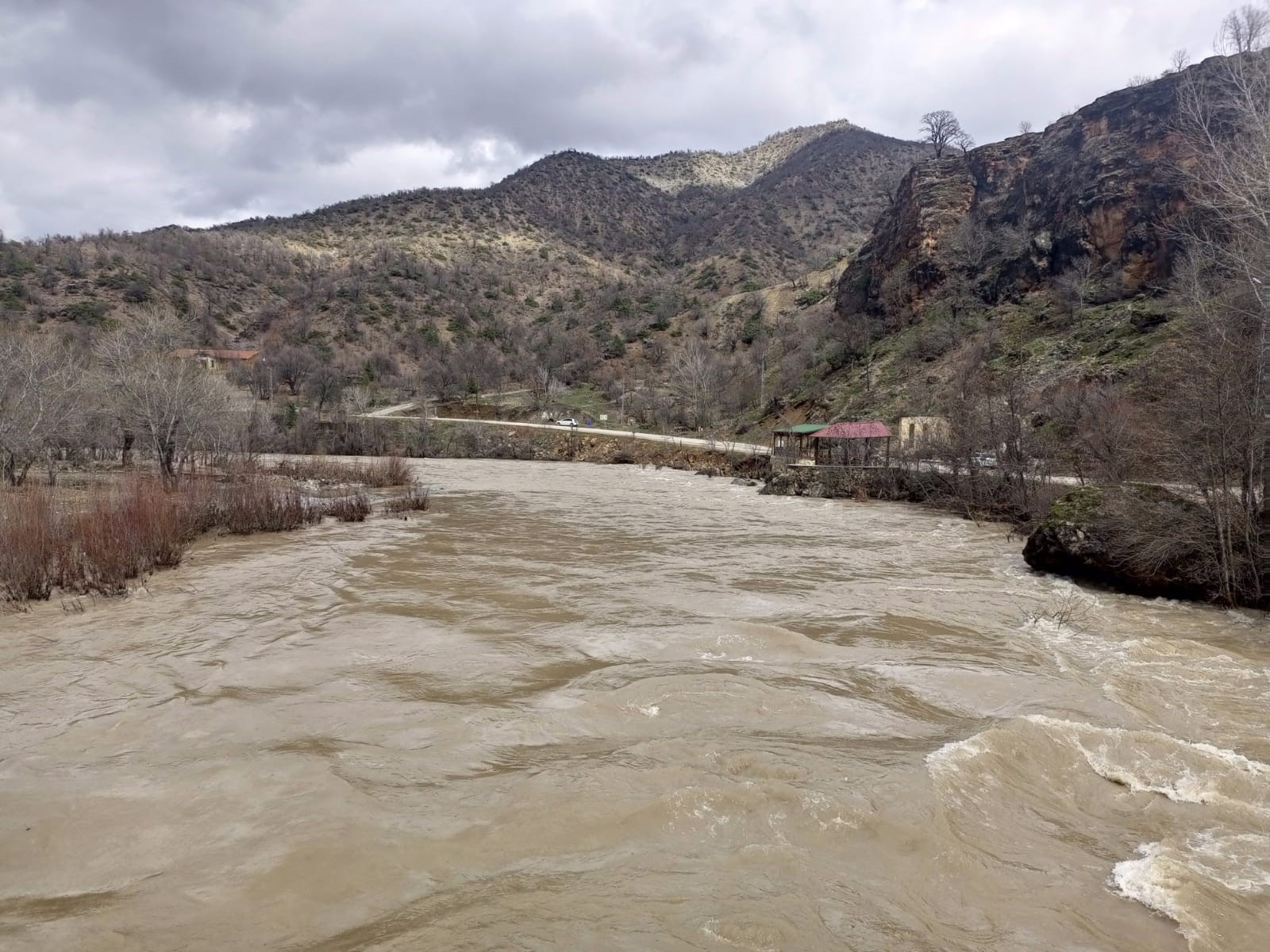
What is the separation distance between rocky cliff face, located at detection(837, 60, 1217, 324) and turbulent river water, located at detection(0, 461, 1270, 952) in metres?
36.7

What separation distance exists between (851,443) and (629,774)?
99.3 feet

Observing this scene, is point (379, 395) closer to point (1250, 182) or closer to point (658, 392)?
point (658, 392)

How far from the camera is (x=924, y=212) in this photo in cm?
5622

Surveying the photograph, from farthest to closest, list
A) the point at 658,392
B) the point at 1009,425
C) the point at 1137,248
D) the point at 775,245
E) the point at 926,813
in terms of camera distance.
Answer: the point at 775,245
the point at 658,392
the point at 1137,248
the point at 1009,425
the point at 926,813

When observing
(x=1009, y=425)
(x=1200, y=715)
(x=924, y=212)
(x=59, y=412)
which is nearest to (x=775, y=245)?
(x=924, y=212)

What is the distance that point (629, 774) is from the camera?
5.20m

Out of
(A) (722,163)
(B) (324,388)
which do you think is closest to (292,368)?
(B) (324,388)

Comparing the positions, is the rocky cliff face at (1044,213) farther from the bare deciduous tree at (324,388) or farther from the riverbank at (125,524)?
the bare deciduous tree at (324,388)

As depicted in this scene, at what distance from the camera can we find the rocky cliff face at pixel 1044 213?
136 feet

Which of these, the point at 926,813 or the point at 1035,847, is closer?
the point at 1035,847

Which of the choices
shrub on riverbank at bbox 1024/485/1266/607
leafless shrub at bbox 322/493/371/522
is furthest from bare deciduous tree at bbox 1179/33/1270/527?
leafless shrub at bbox 322/493/371/522

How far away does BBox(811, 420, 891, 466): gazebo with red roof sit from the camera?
30359 mm

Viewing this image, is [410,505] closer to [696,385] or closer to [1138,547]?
[1138,547]

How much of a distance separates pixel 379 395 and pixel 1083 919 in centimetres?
7370
